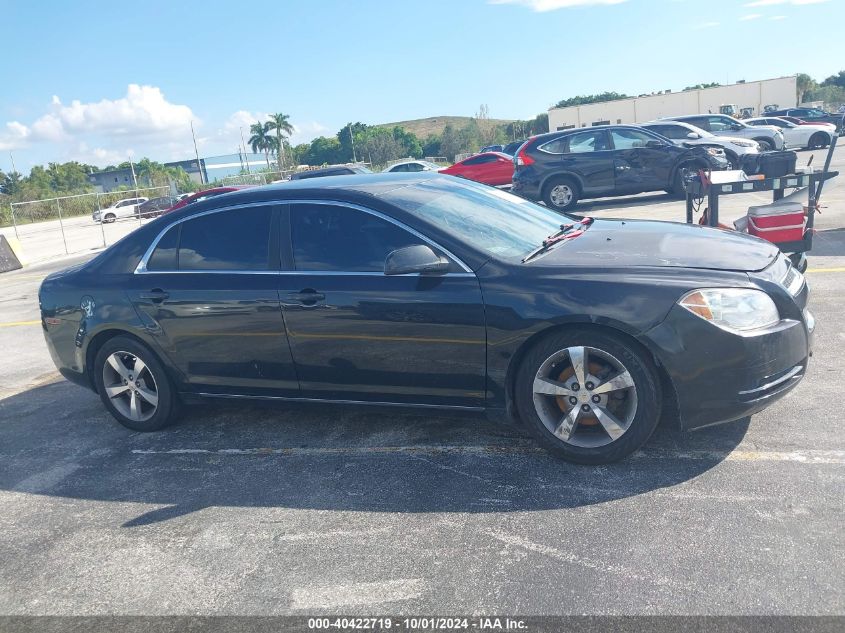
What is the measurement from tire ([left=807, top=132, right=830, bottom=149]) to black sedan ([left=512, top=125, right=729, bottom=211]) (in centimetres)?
1893

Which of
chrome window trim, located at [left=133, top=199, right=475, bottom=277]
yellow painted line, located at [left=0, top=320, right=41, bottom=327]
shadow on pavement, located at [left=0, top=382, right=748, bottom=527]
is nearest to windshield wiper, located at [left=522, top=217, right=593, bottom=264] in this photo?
chrome window trim, located at [left=133, top=199, right=475, bottom=277]

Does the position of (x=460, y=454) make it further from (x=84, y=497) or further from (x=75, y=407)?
(x=75, y=407)

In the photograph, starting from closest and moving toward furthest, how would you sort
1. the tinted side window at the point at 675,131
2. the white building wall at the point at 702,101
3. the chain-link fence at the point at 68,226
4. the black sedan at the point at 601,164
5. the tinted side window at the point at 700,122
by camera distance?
the black sedan at the point at 601,164 → the tinted side window at the point at 675,131 → the tinted side window at the point at 700,122 → the chain-link fence at the point at 68,226 → the white building wall at the point at 702,101

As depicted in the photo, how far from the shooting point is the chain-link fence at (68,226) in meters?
25.2

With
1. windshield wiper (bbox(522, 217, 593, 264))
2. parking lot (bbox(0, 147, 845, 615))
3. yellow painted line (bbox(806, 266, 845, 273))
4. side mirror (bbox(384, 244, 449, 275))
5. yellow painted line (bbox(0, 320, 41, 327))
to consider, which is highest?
Result: side mirror (bbox(384, 244, 449, 275))

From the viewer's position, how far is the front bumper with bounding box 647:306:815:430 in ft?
11.6

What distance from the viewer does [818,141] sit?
31.1 m

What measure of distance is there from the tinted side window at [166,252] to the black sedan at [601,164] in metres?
10.9

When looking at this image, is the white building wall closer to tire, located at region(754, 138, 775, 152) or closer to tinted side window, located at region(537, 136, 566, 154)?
tire, located at region(754, 138, 775, 152)

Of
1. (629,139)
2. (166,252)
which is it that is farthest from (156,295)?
(629,139)

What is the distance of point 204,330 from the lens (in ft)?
15.3

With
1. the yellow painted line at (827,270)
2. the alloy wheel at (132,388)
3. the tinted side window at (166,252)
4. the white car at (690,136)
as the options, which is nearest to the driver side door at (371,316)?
the tinted side window at (166,252)

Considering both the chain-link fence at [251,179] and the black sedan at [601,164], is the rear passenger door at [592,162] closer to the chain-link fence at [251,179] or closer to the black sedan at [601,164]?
the black sedan at [601,164]

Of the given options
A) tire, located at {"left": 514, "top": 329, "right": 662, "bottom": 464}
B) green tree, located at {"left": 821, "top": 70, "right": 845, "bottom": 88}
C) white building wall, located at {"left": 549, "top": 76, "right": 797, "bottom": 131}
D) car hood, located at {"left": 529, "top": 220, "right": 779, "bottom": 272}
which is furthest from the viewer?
green tree, located at {"left": 821, "top": 70, "right": 845, "bottom": 88}
